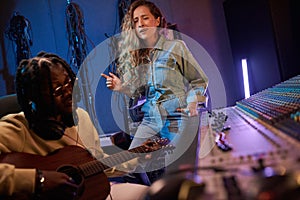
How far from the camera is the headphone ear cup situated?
1450mm

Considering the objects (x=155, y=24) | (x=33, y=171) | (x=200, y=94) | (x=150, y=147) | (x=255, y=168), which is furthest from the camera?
(x=155, y=24)

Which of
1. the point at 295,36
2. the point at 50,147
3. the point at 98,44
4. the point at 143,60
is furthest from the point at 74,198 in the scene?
the point at 98,44

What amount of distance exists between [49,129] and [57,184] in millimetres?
289

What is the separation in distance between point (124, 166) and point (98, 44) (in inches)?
124

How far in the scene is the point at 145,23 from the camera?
92.0 inches

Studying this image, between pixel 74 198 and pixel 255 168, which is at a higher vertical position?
pixel 255 168

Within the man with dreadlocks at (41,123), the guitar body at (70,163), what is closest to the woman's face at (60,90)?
the man with dreadlocks at (41,123)

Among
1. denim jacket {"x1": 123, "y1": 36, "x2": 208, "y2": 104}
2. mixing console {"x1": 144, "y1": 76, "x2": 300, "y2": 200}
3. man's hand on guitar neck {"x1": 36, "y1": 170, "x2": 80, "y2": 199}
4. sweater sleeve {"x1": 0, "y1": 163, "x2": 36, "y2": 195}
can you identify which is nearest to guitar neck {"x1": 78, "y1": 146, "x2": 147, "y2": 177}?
man's hand on guitar neck {"x1": 36, "y1": 170, "x2": 80, "y2": 199}

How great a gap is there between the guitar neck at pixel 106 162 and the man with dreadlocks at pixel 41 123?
0.24 ft

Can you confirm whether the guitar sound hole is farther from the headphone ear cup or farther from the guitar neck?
the headphone ear cup

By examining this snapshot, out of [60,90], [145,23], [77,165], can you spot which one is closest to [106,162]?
[77,165]

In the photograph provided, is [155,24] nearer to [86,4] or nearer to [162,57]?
[162,57]

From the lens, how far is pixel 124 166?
1.78 metres

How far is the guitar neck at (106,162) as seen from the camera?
1.51 metres
